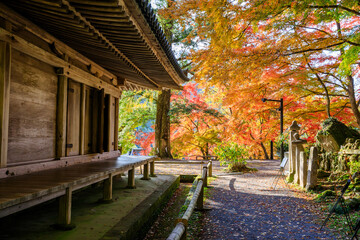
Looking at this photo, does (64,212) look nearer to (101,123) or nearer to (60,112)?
(60,112)

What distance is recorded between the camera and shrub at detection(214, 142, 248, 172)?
38.3 feet

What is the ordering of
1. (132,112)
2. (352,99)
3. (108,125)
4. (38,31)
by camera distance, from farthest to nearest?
(132,112) < (352,99) < (108,125) < (38,31)

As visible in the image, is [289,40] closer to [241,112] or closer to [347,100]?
[241,112]

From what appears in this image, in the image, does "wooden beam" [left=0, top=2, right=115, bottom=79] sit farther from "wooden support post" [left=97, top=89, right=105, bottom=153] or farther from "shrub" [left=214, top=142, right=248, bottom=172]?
"shrub" [left=214, top=142, right=248, bottom=172]

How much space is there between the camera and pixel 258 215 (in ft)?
18.4

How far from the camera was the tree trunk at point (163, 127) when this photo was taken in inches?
641

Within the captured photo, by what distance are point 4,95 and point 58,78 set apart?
5.25 ft

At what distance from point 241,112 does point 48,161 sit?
10532 millimetres

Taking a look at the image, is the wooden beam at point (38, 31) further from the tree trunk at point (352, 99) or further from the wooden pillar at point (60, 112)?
the tree trunk at point (352, 99)

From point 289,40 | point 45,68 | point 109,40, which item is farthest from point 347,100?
point 45,68

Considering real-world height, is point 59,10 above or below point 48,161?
above

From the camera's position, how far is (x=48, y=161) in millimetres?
4645

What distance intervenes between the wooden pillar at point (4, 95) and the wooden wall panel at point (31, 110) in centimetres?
24

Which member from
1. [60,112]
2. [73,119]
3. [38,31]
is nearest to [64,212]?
[60,112]
